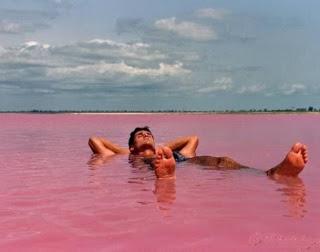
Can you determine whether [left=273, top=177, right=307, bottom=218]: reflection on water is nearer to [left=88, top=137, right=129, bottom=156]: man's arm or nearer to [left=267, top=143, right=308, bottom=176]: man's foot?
[left=267, top=143, right=308, bottom=176]: man's foot

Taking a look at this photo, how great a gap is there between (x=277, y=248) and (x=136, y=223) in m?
1.14

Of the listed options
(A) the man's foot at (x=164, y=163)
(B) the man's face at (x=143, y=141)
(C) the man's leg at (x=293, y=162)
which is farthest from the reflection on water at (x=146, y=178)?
(C) the man's leg at (x=293, y=162)

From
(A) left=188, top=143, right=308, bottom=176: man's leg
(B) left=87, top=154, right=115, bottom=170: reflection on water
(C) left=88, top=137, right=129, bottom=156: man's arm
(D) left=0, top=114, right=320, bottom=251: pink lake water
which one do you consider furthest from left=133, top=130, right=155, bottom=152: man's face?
(A) left=188, top=143, right=308, bottom=176: man's leg

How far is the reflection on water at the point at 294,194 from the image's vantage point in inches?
167

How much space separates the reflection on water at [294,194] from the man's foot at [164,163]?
1246 mm

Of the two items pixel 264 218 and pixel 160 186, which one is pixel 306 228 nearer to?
pixel 264 218

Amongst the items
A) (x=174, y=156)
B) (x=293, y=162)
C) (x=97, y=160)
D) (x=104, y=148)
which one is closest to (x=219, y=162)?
(x=293, y=162)

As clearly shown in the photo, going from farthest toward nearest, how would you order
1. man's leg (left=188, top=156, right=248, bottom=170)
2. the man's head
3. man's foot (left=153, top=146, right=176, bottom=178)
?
the man's head, man's leg (left=188, top=156, right=248, bottom=170), man's foot (left=153, top=146, right=176, bottom=178)

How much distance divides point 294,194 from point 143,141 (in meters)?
4.22

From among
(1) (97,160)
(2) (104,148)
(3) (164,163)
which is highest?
(3) (164,163)

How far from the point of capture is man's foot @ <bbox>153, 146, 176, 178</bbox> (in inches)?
232

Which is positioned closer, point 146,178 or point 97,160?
point 146,178

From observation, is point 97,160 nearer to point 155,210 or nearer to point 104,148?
point 104,148

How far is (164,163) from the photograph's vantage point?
6.00m
